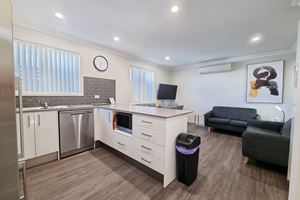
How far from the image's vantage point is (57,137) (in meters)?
2.46

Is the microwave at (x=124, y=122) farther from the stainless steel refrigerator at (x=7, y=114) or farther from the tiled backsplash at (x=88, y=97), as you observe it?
the stainless steel refrigerator at (x=7, y=114)

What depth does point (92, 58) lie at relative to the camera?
11.2 feet

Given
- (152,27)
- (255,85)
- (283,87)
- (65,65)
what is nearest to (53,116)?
(65,65)

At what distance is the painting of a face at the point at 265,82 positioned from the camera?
149 inches

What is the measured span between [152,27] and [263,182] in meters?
3.16

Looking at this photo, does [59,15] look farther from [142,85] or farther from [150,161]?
[142,85]

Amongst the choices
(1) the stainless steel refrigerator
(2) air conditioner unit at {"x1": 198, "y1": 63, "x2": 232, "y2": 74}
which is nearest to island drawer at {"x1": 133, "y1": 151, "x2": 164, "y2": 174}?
(1) the stainless steel refrigerator

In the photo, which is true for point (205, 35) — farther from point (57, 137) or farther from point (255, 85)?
point (57, 137)

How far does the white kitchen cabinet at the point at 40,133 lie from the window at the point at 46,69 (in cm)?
64

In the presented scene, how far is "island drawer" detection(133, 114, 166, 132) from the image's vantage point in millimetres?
1763

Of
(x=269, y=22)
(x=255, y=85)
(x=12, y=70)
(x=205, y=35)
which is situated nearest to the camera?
(x=12, y=70)

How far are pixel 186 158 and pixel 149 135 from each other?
597mm

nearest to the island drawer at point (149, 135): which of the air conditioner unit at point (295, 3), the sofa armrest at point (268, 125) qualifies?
the air conditioner unit at point (295, 3)

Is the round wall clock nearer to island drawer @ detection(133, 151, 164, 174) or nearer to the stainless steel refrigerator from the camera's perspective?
island drawer @ detection(133, 151, 164, 174)
